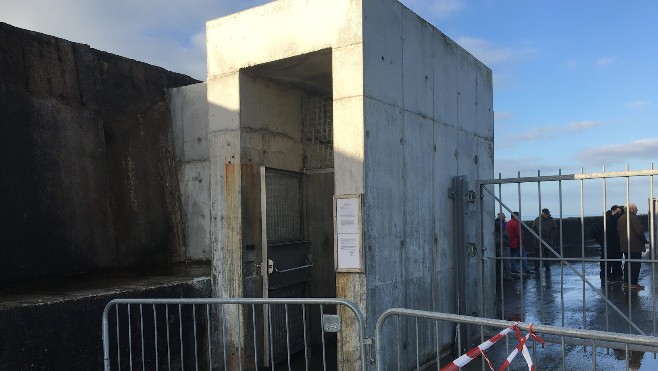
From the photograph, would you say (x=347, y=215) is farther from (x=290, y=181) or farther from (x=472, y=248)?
(x=472, y=248)

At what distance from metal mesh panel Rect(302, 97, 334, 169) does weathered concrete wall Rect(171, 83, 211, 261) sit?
1.56 m

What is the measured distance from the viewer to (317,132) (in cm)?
776

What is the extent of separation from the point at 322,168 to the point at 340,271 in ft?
8.07

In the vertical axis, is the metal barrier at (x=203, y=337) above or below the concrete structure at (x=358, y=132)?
below

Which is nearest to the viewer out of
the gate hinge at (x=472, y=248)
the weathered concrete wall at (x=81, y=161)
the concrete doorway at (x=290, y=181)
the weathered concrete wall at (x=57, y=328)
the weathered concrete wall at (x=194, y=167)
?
the weathered concrete wall at (x=57, y=328)

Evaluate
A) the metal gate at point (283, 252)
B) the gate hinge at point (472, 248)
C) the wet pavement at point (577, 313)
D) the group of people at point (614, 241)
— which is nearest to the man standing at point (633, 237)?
the group of people at point (614, 241)

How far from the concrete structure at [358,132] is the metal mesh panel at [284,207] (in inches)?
6.7

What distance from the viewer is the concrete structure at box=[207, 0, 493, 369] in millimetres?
5449

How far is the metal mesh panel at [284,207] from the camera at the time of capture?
267 inches

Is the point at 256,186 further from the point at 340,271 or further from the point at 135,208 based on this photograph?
the point at 135,208

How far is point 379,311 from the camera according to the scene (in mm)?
5488

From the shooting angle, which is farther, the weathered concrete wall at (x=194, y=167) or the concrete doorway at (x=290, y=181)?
the weathered concrete wall at (x=194, y=167)

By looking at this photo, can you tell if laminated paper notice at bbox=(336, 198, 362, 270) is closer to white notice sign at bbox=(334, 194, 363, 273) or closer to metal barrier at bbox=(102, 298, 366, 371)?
white notice sign at bbox=(334, 194, 363, 273)

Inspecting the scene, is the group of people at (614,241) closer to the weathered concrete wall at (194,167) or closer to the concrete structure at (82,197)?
the weathered concrete wall at (194,167)
